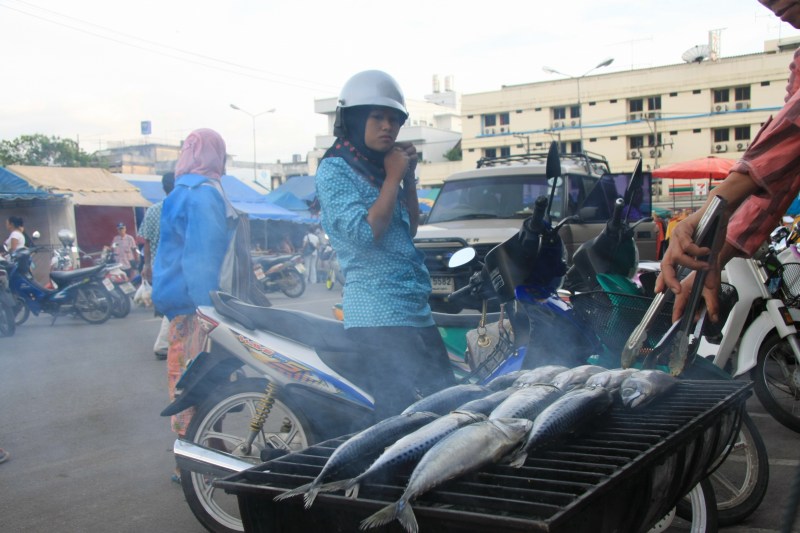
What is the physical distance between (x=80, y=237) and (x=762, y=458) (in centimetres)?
2588

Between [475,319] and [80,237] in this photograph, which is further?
[80,237]

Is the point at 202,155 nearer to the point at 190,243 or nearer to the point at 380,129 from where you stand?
the point at 190,243

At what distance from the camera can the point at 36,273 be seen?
18359 mm

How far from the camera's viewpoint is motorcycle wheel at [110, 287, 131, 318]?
1236 centimetres

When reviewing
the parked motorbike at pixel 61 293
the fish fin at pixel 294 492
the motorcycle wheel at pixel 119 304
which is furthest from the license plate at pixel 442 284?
the motorcycle wheel at pixel 119 304

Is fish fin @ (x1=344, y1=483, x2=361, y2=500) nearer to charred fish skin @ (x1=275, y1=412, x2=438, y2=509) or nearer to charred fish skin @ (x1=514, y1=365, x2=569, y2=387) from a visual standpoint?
charred fish skin @ (x1=275, y1=412, x2=438, y2=509)

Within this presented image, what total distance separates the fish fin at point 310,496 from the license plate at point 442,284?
19.0 feet

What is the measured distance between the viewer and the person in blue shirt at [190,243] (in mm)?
3996

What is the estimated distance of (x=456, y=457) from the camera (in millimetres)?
1527

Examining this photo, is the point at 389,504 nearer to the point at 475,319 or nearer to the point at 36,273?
the point at 475,319

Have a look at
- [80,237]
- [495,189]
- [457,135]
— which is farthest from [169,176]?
[457,135]

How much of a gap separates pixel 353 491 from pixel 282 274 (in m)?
14.9

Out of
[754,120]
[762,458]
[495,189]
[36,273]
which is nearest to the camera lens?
[762,458]

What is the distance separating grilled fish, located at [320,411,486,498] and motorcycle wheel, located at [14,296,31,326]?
438 inches
